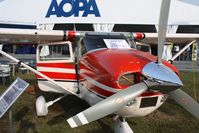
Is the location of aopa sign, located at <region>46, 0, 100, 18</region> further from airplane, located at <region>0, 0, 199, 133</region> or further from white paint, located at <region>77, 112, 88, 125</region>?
white paint, located at <region>77, 112, 88, 125</region>

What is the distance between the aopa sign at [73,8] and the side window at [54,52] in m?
3.76

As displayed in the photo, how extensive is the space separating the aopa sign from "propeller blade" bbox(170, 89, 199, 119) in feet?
23.7

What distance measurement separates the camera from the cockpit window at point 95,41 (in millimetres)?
5608

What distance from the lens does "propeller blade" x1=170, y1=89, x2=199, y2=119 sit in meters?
4.06

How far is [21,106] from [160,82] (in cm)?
496

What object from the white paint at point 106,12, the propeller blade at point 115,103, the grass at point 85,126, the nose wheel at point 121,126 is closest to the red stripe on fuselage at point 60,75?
the grass at point 85,126

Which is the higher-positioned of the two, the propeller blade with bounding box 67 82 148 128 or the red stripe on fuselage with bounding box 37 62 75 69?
the propeller blade with bounding box 67 82 148 128

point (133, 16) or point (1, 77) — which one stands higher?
point (133, 16)

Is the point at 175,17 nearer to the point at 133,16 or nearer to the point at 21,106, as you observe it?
the point at 133,16

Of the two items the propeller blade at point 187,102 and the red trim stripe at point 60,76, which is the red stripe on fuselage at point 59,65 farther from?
the propeller blade at point 187,102

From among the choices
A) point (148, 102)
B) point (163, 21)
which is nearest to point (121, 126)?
point (148, 102)

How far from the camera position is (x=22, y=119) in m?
6.48

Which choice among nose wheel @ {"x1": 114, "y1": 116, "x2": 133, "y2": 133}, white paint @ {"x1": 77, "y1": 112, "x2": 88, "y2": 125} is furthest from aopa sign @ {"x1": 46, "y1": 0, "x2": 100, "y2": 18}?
white paint @ {"x1": 77, "y1": 112, "x2": 88, "y2": 125}

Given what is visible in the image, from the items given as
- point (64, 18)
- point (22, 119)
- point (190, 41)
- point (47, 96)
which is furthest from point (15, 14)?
point (190, 41)
